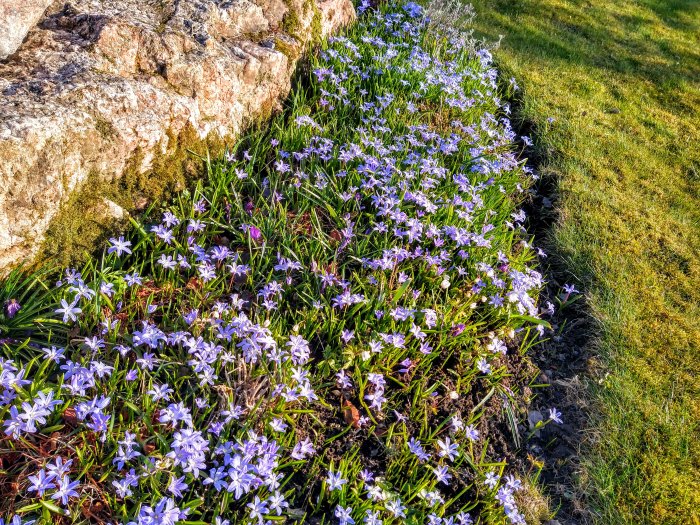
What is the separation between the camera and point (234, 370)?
96.5 inches

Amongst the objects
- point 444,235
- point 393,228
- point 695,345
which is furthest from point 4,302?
point 695,345

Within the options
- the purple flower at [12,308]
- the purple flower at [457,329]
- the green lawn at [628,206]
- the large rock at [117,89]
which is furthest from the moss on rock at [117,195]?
the green lawn at [628,206]

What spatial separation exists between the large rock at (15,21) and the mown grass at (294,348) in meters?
1.14

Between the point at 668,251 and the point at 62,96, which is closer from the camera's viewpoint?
the point at 62,96

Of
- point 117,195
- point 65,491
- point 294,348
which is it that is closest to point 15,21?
point 117,195

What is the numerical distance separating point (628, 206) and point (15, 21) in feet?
15.4

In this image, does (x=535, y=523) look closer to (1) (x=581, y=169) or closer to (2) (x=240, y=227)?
(2) (x=240, y=227)

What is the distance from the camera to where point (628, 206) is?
4852 mm

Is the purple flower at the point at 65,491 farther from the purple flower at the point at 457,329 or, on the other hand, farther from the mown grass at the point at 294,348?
the purple flower at the point at 457,329

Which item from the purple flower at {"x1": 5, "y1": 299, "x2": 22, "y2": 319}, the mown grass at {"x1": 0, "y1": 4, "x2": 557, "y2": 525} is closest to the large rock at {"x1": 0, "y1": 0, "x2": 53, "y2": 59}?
the mown grass at {"x1": 0, "y1": 4, "x2": 557, "y2": 525}

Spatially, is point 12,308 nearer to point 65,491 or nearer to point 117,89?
point 65,491

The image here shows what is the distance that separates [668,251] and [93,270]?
427cm

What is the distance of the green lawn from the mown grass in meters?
0.50

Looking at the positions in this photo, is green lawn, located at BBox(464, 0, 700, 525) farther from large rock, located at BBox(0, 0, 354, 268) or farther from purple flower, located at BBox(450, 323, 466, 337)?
large rock, located at BBox(0, 0, 354, 268)
